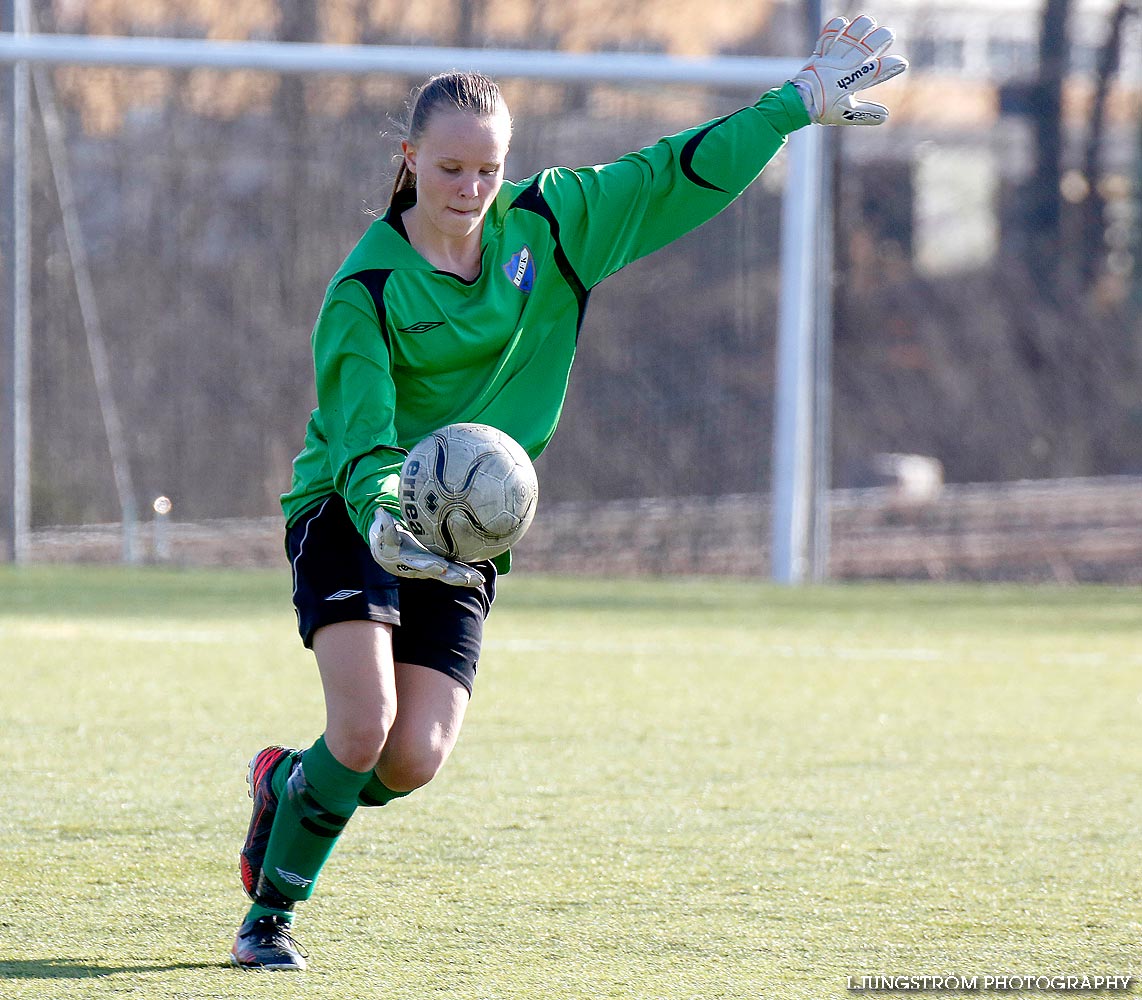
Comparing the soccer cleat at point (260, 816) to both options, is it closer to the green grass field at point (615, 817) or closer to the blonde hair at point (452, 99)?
the green grass field at point (615, 817)

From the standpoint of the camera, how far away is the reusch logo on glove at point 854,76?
3420 mm

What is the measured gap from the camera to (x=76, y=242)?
396 inches

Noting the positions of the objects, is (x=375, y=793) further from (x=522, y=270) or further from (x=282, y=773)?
(x=522, y=270)

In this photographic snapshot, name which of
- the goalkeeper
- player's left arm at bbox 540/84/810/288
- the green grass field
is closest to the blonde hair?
the goalkeeper

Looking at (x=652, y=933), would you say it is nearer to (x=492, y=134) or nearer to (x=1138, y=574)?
(x=492, y=134)

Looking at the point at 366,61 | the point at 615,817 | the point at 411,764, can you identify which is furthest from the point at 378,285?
the point at 366,61

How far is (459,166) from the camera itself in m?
3.04

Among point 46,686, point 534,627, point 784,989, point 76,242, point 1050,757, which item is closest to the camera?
point 784,989

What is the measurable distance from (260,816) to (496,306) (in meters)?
1.06

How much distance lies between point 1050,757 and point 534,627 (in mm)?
3236

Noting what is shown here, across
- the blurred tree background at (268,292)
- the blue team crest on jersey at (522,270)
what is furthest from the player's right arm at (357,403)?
the blurred tree background at (268,292)

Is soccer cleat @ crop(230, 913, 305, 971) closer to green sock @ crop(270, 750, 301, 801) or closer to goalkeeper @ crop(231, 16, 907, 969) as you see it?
goalkeeper @ crop(231, 16, 907, 969)

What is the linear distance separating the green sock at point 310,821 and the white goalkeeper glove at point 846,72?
1.63 metres

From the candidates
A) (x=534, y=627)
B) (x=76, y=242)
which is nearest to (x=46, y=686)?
(x=534, y=627)
